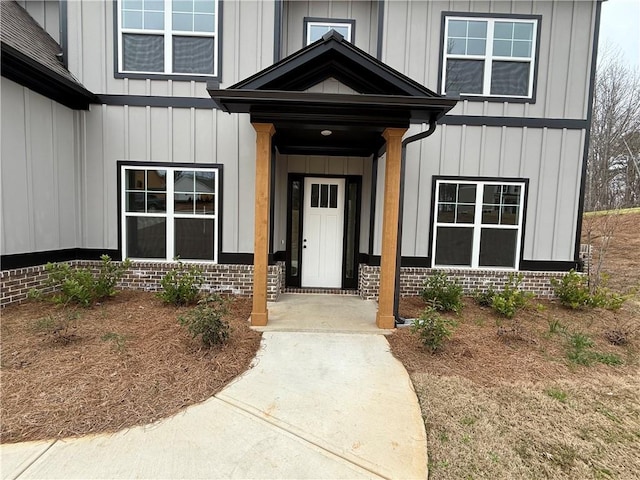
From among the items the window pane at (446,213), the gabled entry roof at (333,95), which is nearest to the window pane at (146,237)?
the gabled entry roof at (333,95)

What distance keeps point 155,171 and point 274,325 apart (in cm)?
394

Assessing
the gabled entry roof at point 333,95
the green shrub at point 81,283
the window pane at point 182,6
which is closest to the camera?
the gabled entry roof at point 333,95

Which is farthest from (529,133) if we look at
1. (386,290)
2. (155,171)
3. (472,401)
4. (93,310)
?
(93,310)

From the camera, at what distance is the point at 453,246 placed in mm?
6711

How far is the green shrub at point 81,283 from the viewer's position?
5.15 metres

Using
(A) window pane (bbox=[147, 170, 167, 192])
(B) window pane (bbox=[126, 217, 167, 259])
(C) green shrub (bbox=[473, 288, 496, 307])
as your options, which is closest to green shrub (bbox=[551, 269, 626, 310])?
(C) green shrub (bbox=[473, 288, 496, 307])

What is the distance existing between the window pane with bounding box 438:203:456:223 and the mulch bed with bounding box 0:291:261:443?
440cm

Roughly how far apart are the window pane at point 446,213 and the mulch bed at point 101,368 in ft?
14.4

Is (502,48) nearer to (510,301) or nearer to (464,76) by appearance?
(464,76)

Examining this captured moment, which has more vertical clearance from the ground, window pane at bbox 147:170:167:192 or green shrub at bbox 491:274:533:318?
window pane at bbox 147:170:167:192

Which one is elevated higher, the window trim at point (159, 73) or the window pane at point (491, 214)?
the window trim at point (159, 73)

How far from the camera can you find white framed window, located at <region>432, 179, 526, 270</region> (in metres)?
6.57

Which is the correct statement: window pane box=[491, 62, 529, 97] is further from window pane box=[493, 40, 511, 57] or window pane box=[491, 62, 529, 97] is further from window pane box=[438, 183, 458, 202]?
window pane box=[438, 183, 458, 202]

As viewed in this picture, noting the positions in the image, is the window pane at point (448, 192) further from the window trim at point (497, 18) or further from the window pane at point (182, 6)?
the window pane at point (182, 6)
